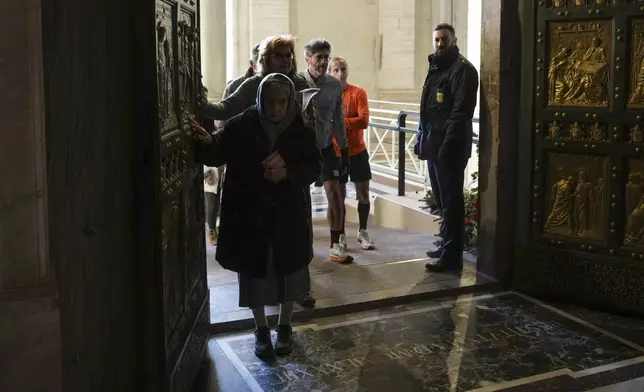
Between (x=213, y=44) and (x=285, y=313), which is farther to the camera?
(x=213, y=44)

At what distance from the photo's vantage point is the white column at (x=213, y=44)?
34.6 ft

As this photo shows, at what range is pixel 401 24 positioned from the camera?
16.0 meters

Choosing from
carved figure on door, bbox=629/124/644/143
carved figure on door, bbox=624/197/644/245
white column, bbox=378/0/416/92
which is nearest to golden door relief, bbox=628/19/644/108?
carved figure on door, bbox=629/124/644/143

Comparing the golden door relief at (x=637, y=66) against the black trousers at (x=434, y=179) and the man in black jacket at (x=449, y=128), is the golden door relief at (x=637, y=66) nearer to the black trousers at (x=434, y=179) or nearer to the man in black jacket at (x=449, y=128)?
the man in black jacket at (x=449, y=128)

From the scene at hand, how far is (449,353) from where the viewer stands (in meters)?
3.78

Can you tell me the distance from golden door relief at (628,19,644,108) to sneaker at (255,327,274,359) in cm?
242

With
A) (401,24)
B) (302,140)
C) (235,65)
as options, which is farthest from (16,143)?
(401,24)

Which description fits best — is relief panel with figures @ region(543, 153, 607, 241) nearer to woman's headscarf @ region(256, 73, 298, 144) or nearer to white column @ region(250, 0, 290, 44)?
woman's headscarf @ region(256, 73, 298, 144)

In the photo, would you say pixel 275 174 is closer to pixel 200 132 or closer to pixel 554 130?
pixel 200 132

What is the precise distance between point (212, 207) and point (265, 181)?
2.62m

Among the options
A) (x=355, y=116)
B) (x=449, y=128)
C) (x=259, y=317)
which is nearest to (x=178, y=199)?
(x=259, y=317)

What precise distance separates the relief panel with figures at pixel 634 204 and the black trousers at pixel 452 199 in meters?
1.08

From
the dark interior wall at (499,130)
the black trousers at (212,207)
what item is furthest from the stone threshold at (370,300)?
the black trousers at (212,207)

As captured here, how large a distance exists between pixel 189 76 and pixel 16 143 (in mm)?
1292
